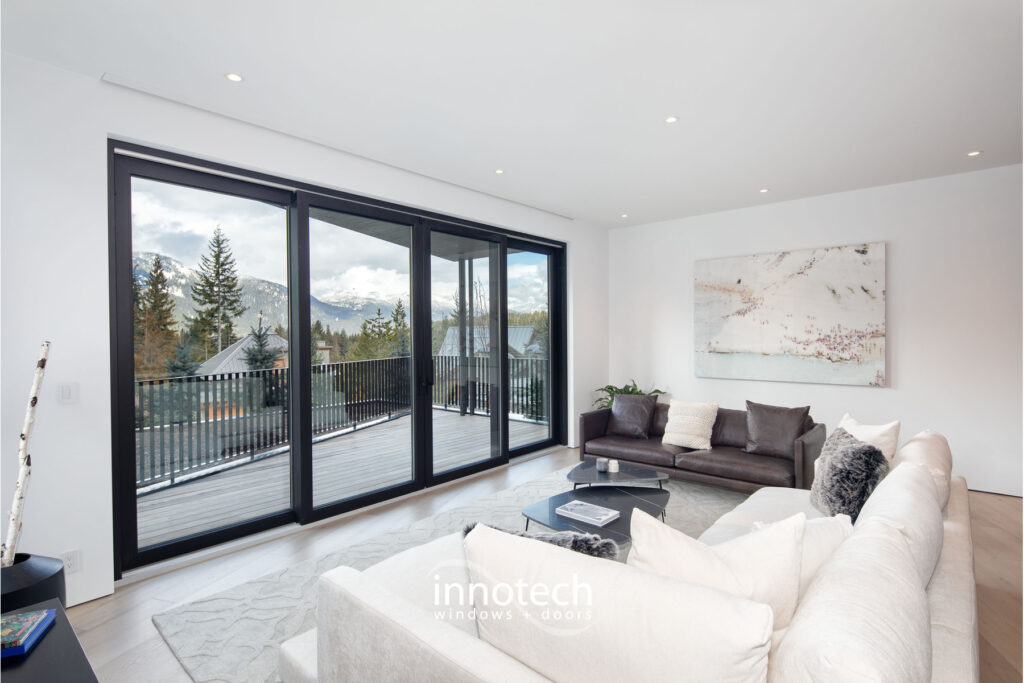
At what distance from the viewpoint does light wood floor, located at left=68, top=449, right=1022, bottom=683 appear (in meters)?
2.13

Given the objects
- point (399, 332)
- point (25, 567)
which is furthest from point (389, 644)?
point (399, 332)

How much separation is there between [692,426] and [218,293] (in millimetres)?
3773

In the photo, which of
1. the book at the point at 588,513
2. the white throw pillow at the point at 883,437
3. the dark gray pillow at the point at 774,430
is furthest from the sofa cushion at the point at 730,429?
the book at the point at 588,513

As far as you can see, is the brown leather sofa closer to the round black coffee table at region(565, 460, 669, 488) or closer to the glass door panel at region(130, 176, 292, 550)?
the round black coffee table at region(565, 460, 669, 488)

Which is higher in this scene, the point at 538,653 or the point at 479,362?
the point at 479,362

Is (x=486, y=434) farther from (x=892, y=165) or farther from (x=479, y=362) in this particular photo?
Result: (x=892, y=165)

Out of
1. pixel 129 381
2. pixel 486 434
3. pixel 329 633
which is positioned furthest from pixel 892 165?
pixel 129 381

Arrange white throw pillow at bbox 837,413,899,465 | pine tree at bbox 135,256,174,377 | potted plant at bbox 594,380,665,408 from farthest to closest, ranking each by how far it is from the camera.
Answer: potted plant at bbox 594,380,665,408 → pine tree at bbox 135,256,174,377 → white throw pillow at bbox 837,413,899,465

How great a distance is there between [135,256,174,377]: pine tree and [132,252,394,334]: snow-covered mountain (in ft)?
0.10

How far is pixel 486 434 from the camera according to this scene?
514cm

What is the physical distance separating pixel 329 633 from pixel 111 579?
2.06 meters

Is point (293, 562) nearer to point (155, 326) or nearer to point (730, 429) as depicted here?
point (155, 326)

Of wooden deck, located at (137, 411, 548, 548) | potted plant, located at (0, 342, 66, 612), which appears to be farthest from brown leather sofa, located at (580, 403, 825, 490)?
potted plant, located at (0, 342, 66, 612)

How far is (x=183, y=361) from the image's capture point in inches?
121
